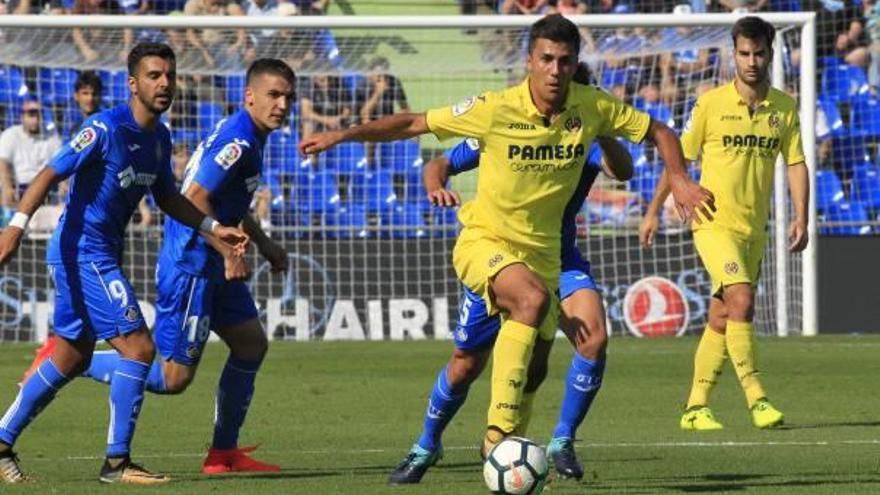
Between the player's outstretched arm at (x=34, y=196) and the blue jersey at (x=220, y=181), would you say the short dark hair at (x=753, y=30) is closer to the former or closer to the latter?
the blue jersey at (x=220, y=181)

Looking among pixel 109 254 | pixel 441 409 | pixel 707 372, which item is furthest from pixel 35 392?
pixel 707 372

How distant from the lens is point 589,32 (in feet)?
69.2

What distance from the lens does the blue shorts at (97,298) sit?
917 cm

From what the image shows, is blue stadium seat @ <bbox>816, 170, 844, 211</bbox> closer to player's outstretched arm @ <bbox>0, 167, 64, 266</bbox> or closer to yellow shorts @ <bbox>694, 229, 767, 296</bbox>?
yellow shorts @ <bbox>694, 229, 767, 296</bbox>

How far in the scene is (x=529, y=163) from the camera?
8844 millimetres

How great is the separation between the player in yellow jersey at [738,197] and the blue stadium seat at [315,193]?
344 inches

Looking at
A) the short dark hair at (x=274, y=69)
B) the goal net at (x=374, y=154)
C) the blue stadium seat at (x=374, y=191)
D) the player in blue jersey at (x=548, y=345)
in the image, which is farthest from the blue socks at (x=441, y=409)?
the blue stadium seat at (x=374, y=191)

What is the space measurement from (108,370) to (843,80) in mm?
14110

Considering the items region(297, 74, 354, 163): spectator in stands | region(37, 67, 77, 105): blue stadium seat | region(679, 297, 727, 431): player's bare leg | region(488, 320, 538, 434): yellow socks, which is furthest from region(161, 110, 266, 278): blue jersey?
region(297, 74, 354, 163): spectator in stands

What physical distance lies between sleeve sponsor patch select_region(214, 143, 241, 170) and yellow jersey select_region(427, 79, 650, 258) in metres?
1.35

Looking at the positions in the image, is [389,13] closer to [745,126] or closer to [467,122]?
[745,126]

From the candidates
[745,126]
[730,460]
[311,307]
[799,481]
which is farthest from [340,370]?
[799,481]

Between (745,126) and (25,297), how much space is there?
32.0 ft

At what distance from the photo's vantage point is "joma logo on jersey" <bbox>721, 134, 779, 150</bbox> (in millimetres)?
12539
